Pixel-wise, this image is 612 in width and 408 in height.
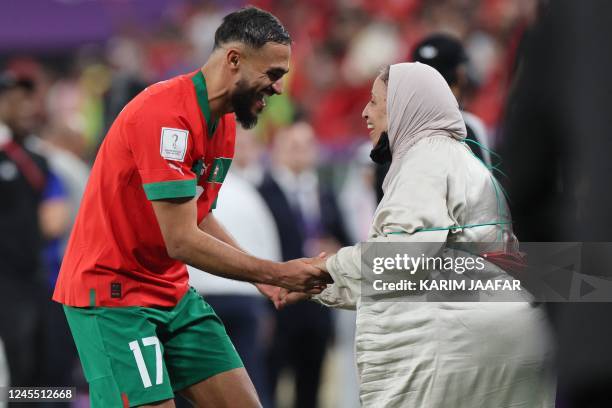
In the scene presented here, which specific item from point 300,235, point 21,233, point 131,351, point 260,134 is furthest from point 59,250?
point 131,351

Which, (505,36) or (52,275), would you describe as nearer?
(52,275)

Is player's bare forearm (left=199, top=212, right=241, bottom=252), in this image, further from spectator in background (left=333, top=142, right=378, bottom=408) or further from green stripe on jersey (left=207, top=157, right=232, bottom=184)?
spectator in background (left=333, top=142, right=378, bottom=408)

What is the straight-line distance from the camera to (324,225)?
762cm

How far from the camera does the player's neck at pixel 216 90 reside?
132 inches

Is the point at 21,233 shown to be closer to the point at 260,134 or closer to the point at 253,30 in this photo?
the point at 253,30

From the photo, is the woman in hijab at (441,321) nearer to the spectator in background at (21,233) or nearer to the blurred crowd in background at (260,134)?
the blurred crowd in background at (260,134)

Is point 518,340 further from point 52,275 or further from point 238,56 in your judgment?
point 52,275

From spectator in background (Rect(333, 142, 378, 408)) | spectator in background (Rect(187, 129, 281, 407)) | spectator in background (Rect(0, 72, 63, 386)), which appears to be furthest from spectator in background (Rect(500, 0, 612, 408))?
spectator in background (Rect(333, 142, 378, 408))

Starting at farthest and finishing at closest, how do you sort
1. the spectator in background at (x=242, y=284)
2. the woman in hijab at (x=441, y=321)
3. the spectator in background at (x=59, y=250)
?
the spectator in background at (x=59, y=250)
the spectator in background at (x=242, y=284)
the woman in hijab at (x=441, y=321)

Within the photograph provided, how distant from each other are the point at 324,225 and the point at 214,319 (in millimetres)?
4023

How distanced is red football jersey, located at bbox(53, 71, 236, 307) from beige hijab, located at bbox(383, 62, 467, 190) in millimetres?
720

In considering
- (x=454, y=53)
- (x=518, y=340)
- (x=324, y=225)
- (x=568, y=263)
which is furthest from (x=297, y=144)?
(x=568, y=263)

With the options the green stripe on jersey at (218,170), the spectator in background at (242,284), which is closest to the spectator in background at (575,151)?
the green stripe on jersey at (218,170)

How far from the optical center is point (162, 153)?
3.13m
